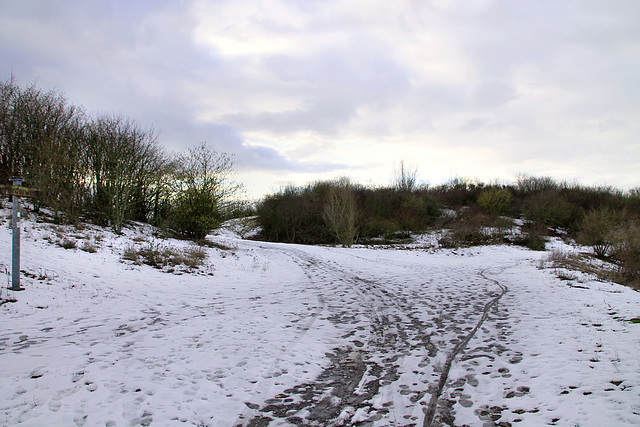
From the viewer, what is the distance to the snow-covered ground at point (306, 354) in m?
3.58

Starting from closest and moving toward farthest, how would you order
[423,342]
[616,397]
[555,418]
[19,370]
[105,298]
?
[555,418] → [616,397] → [19,370] → [423,342] → [105,298]

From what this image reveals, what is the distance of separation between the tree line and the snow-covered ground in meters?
7.32

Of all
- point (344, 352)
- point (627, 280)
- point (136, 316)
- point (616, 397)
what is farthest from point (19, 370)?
point (627, 280)

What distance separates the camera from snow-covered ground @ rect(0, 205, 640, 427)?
11.7 feet

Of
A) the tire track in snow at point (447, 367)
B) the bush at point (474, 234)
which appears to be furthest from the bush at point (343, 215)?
the tire track in snow at point (447, 367)

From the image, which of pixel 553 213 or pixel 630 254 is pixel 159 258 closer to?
pixel 630 254

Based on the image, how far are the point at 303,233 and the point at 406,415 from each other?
45746mm

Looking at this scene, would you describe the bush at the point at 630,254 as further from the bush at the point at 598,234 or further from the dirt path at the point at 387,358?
the dirt path at the point at 387,358

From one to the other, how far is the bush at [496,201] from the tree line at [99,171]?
137 ft

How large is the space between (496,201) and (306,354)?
5353cm

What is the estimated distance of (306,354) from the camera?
17.4 ft

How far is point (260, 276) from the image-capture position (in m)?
13.6

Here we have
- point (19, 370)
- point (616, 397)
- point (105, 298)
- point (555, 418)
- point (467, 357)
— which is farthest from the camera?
point (105, 298)

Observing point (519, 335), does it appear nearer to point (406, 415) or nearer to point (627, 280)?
point (406, 415)
